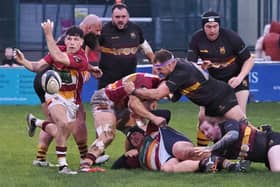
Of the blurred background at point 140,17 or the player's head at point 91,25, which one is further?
the blurred background at point 140,17

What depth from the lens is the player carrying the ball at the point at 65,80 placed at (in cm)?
1044

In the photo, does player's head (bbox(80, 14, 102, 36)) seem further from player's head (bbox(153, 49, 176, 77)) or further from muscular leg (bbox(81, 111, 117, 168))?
player's head (bbox(153, 49, 176, 77))

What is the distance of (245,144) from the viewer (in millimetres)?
10328

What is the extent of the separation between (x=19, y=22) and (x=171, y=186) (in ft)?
62.7

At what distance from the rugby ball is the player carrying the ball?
0.14m

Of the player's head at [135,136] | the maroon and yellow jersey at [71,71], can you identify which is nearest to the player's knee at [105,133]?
the player's head at [135,136]

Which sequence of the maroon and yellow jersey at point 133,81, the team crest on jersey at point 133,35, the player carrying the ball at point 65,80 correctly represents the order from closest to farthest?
the player carrying the ball at point 65,80 → the maroon and yellow jersey at point 133,81 → the team crest on jersey at point 133,35

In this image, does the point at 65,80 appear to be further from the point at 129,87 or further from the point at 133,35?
the point at 133,35

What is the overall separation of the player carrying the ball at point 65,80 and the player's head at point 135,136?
0.74m

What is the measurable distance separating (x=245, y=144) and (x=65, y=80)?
2.06 m

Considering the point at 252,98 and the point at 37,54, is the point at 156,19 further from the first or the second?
the point at 252,98

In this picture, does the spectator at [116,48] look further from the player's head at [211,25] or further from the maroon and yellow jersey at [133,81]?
the player's head at [211,25]

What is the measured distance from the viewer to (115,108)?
11242 millimetres

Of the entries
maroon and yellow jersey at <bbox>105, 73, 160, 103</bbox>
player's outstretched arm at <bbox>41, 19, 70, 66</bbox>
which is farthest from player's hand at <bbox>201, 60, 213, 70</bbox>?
player's outstretched arm at <bbox>41, 19, 70, 66</bbox>
